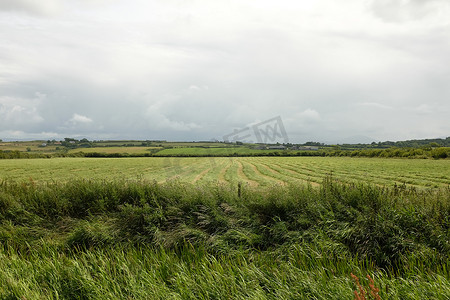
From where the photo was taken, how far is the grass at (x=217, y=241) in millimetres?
4051

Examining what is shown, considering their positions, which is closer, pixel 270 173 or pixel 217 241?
pixel 217 241

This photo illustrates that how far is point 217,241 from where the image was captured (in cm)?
628

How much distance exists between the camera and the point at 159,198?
26.8ft

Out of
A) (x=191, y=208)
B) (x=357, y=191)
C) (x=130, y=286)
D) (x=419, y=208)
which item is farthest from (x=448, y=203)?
(x=130, y=286)

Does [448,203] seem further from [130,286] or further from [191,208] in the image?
[130,286]

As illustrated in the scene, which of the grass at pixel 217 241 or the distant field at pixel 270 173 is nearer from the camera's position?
the grass at pixel 217 241

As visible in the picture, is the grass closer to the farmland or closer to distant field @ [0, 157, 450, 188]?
the farmland

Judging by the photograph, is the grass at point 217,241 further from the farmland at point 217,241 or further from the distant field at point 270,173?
the distant field at point 270,173

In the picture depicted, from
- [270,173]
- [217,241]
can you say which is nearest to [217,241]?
[217,241]

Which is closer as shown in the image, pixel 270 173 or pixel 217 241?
pixel 217 241

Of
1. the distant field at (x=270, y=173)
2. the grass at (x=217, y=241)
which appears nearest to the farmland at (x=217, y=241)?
the grass at (x=217, y=241)

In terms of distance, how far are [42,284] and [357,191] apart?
22.8 ft

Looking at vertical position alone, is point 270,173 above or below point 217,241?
below

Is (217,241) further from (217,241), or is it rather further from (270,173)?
(270,173)
